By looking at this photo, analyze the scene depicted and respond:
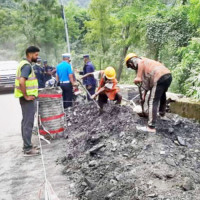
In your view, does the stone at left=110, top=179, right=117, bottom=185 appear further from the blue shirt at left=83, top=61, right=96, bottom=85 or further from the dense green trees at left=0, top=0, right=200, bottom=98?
the blue shirt at left=83, top=61, right=96, bottom=85

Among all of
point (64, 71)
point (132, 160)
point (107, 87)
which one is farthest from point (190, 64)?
point (132, 160)

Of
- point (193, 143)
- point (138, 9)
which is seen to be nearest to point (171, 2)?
point (138, 9)

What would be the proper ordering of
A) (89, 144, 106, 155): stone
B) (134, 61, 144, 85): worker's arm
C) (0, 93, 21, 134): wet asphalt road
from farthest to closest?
(0, 93, 21, 134): wet asphalt road, (134, 61, 144, 85): worker's arm, (89, 144, 106, 155): stone

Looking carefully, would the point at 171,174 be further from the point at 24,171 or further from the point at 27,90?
the point at 27,90

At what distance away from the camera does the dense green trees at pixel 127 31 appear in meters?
8.54

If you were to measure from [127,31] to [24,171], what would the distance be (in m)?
13.8

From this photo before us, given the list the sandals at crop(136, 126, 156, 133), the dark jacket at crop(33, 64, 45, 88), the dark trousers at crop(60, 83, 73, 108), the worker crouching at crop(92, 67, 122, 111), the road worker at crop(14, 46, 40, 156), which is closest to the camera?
the sandals at crop(136, 126, 156, 133)

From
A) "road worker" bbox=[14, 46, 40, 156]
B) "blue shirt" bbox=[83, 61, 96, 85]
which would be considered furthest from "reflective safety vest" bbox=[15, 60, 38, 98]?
"blue shirt" bbox=[83, 61, 96, 85]

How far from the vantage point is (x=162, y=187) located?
315 centimetres

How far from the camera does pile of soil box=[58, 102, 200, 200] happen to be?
320 cm

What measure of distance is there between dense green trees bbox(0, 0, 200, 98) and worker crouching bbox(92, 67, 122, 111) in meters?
1.95

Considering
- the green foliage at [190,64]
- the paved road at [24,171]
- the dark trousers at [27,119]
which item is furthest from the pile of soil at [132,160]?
the green foliage at [190,64]

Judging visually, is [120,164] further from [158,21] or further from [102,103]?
[158,21]

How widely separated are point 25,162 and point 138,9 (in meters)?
13.1
